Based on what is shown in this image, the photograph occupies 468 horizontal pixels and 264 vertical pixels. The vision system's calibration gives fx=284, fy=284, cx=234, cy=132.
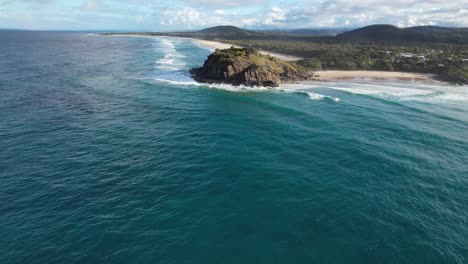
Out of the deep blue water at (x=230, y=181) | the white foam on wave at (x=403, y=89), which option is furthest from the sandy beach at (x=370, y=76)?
the deep blue water at (x=230, y=181)

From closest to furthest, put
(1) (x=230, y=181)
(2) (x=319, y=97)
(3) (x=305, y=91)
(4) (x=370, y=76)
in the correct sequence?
(1) (x=230, y=181)
(2) (x=319, y=97)
(3) (x=305, y=91)
(4) (x=370, y=76)

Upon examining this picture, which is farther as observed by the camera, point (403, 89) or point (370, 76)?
point (370, 76)

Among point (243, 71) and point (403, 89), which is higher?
point (243, 71)

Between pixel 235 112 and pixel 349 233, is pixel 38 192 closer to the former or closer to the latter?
pixel 349 233

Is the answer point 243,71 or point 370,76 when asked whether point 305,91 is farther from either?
point 370,76

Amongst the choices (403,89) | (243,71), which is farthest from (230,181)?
(403,89)

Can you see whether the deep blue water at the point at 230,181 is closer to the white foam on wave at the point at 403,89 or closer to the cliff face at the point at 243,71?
the white foam on wave at the point at 403,89

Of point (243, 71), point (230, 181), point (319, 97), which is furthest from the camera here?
point (243, 71)
